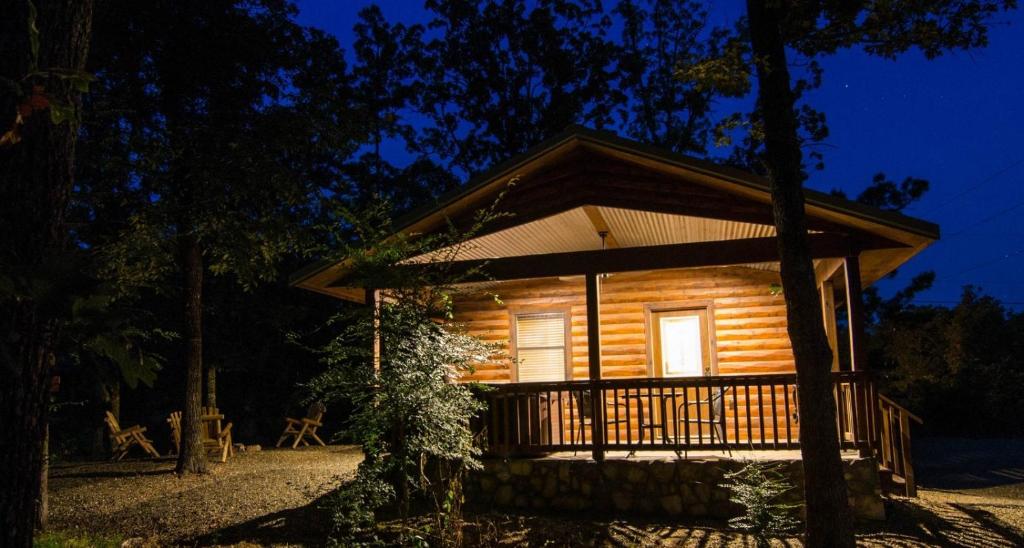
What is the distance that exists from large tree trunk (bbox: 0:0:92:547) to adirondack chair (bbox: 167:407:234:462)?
11.5 m

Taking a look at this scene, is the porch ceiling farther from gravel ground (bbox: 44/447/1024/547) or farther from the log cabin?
gravel ground (bbox: 44/447/1024/547)

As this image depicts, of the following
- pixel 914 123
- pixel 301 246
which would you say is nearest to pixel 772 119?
pixel 301 246

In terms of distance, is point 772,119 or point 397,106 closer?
point 772,119

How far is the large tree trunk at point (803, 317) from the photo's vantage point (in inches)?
206

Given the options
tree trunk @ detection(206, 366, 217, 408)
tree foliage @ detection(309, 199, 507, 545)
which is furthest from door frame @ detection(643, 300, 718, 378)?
tree trunk @ detection(206, 366, 217, 408)

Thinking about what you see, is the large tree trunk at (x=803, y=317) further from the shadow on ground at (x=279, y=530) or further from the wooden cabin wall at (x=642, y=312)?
the wooden cabin wall at (x=642, y=312)

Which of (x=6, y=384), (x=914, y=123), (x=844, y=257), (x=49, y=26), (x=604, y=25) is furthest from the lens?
(x=914, y=123)

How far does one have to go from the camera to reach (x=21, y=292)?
272 centimetres

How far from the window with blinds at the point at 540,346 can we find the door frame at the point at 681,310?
141 cm

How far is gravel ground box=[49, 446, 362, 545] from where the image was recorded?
7.91 meters

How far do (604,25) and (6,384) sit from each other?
2391cm

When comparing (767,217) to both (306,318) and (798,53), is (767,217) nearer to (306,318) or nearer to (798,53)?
(798,53)

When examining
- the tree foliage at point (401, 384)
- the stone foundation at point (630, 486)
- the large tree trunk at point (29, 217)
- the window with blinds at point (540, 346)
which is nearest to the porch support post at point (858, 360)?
the stone foundation at point (630, 486)

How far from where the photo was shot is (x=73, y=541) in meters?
6.57
